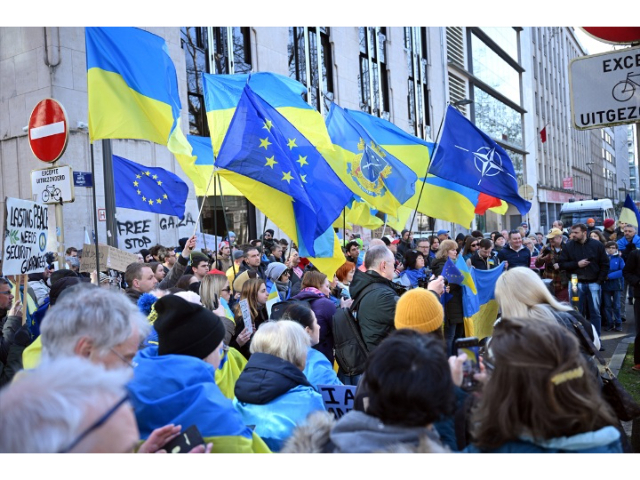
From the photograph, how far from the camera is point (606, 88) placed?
12.9 ft

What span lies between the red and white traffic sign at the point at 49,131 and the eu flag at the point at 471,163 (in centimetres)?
508

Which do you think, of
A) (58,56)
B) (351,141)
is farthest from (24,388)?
(58,56)

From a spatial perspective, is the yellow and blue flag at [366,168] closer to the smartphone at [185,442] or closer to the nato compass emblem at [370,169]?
the nato compass emblem at [370,169]

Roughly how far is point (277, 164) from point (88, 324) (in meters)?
4.41

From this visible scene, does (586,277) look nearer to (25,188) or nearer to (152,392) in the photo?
(152,392)

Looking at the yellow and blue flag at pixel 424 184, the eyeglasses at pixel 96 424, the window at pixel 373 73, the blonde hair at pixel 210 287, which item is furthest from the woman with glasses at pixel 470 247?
the window at pixel 373 73

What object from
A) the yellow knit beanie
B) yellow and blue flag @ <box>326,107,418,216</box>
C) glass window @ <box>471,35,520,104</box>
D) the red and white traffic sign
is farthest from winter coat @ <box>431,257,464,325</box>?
glass window @ <box>471,35,520,104</box>

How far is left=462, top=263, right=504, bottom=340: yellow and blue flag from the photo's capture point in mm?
7133

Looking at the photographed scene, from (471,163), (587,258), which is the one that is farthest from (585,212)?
(471,163)

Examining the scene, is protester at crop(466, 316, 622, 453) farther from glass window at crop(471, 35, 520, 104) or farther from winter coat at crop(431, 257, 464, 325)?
glass window at crop(471, 35, 520, 104)

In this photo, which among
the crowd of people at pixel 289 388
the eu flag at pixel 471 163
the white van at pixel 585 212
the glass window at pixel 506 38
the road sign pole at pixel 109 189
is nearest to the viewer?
the crowd of people at pixel 289 388

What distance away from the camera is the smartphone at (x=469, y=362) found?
8.34 ft

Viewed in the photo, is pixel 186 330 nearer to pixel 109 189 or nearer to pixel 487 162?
pixel 487 162

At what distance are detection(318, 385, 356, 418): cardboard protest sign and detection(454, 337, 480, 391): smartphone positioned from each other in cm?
135
